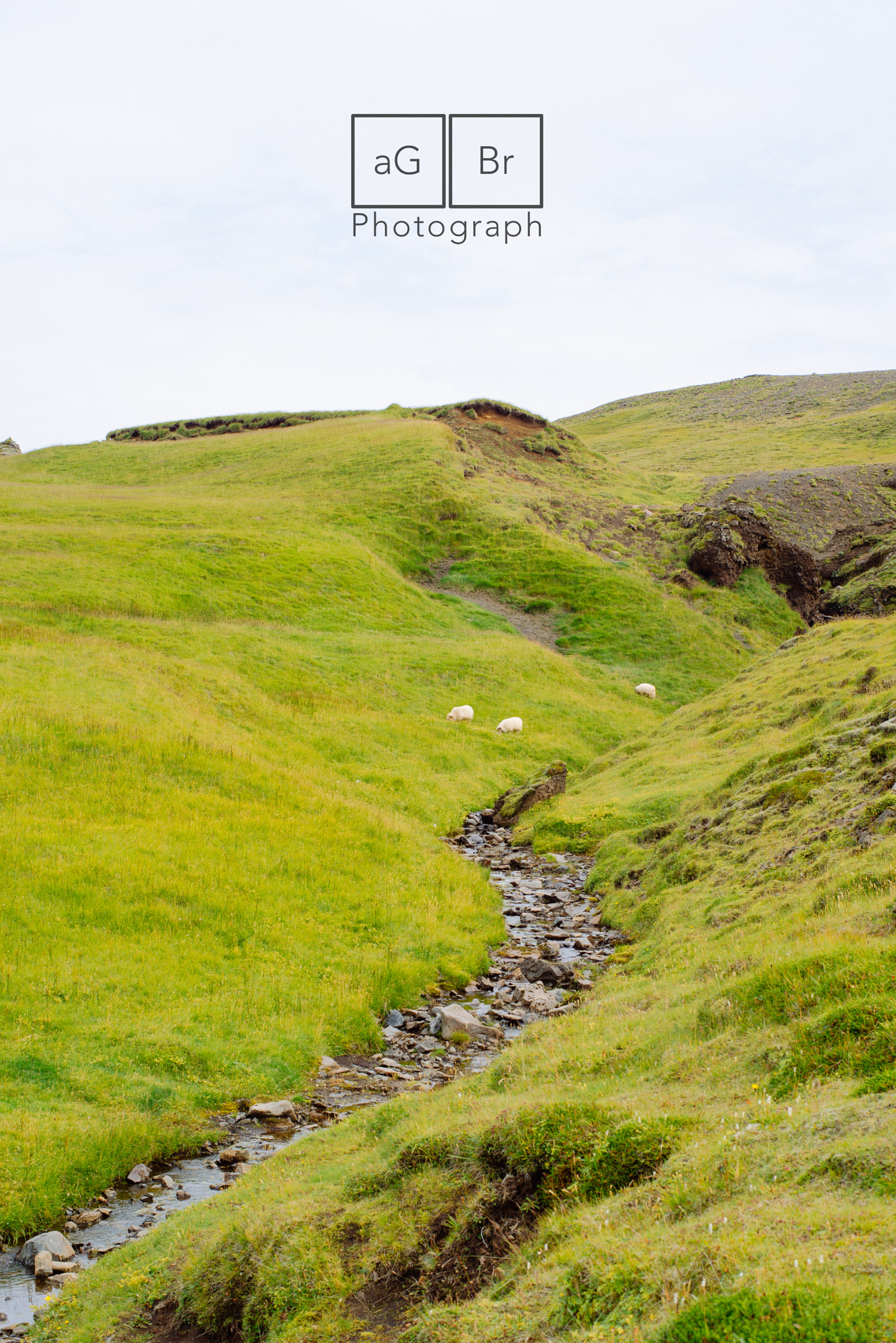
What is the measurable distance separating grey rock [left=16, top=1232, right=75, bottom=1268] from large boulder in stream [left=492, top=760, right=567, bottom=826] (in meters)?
23.8

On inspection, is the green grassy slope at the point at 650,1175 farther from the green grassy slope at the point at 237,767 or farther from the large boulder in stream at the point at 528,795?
the large boulder in stream at the point at 528,795

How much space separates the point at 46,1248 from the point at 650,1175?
8.02 meters

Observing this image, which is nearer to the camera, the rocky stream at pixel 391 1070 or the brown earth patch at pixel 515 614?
the rocky stream at pixel 391 1070

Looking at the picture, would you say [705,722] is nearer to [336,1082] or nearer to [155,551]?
[336,1082]

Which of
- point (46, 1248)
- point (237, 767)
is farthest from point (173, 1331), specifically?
point (237, 767)

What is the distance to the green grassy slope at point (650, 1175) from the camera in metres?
6.00

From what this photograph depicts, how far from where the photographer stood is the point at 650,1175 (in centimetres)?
805

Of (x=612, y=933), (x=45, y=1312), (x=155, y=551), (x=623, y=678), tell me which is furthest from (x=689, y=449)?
(x=45, y=1312)

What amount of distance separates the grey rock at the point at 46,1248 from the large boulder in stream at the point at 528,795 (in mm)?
23784

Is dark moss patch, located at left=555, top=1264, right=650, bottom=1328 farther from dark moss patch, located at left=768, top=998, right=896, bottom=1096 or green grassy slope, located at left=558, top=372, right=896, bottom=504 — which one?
green grassy slope, located at left=558, top=372, right=896, bottom=504

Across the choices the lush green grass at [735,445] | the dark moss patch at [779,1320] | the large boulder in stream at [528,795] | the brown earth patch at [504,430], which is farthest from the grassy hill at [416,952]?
the lush green grass at [735,445]

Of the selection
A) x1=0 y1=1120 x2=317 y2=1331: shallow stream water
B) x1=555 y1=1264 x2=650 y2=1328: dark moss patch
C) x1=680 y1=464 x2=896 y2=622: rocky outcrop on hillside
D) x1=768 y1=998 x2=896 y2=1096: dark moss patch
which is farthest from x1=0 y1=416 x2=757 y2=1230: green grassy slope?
x1=680 y1=464 x2=896 y2=622: rocky outcrop on hillside

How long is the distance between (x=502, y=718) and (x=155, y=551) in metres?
24.3

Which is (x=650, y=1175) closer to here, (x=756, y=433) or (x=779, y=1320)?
(x=779, y=1320)
